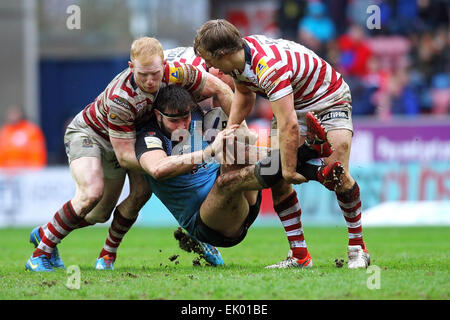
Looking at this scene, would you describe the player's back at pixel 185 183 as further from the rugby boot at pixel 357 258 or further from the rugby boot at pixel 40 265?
the rugby boot at pixel 357 258

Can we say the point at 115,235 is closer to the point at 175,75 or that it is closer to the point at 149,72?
the point at 175,75

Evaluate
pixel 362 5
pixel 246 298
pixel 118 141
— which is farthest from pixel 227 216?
pixel 362 5

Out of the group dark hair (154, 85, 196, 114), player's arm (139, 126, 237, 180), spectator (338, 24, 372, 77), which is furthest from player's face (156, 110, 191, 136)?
spectator (338, 24, 372, 77)

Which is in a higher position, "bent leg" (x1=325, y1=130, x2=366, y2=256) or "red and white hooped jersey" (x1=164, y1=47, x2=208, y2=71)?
"red and white hooped jersey" (x1=164, y1=47, x2=208, y2=71)

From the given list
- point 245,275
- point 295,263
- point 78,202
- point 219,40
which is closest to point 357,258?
point 295,263

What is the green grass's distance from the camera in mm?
5547

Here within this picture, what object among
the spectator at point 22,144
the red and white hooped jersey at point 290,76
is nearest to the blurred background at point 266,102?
the spectator at point 22,144

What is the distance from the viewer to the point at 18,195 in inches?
603

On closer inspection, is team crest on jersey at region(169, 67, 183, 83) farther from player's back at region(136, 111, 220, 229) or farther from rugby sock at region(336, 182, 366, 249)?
rugby sock at region(336, 182, 366, 249)

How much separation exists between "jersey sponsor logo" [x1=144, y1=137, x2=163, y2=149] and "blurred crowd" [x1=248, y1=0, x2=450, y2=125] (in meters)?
8.75

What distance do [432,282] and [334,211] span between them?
8398mm

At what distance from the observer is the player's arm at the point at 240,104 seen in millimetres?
7270

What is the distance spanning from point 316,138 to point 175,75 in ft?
5.38

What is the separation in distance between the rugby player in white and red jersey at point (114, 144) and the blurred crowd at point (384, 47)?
820 cm
